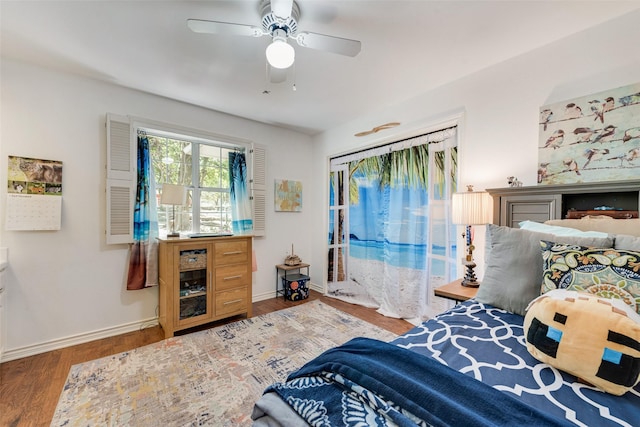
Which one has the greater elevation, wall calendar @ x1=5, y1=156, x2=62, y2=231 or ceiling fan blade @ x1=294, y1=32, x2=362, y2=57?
ceiling fan blade @ x1=294, y1=32, x2=362, y2=57

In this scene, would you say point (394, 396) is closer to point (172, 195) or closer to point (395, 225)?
point (395, 225)

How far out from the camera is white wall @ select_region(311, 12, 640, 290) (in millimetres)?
1670

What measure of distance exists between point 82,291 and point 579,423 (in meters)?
3.43

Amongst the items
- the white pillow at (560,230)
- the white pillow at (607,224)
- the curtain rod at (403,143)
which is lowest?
the white pillow at (560,230)

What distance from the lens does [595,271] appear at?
1064 millimetres

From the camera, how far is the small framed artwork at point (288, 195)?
3791mm

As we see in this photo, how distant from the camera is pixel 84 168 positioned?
8.02ft

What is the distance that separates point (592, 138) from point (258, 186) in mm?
3231

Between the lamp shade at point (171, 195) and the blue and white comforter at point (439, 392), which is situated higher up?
the lamp shade at point (171, 195)

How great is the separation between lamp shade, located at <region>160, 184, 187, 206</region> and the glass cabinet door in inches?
19.9

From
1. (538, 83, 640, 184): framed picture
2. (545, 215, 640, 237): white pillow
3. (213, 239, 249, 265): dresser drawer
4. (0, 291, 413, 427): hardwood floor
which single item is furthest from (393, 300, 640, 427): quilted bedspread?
(213, 239, 249, 265): dresser drawer

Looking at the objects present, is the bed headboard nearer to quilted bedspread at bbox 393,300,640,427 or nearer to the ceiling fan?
quilted bedspread at bbox 393,300,640,427

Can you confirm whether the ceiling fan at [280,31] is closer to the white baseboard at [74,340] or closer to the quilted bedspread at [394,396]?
the quilted bedspread at [394,396]

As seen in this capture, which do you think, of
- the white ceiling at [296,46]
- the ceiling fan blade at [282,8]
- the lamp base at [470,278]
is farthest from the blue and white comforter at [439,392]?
the white ceiling at [296,46]
